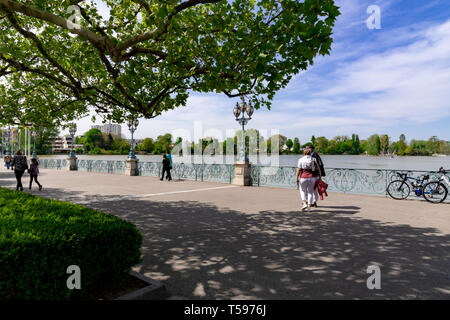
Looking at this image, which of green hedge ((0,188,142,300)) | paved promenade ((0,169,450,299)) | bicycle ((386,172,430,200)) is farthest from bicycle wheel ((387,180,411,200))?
green hedge ((0,188,142,300))

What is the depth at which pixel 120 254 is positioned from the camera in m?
3.25

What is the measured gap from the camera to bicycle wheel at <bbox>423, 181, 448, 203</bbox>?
10031 millimetres

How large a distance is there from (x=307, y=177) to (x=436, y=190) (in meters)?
5.47

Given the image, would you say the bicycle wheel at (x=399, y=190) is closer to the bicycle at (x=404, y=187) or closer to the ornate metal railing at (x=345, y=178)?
the bicycle at (x=404, y=187)

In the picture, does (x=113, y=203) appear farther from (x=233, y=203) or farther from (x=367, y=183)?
(x=367, y=183)

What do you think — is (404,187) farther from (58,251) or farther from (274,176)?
(58,251)

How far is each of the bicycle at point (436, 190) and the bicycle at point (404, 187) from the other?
19 centimetres

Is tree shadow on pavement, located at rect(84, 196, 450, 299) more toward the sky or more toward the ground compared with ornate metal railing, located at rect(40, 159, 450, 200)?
more toward the ground

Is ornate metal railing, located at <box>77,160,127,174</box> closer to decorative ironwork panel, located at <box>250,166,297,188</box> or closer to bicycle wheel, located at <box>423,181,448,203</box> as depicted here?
decorative ironwork panel, located at <box>250,166,297,188</box>

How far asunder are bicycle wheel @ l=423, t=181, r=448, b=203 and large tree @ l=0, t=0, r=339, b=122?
7739mm

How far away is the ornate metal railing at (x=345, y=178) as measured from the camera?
482 inches

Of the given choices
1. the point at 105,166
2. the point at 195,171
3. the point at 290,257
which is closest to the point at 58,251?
the point at 290,257

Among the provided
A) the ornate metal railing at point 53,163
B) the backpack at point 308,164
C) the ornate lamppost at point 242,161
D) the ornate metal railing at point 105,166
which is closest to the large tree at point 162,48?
the backpack at point 308,164
